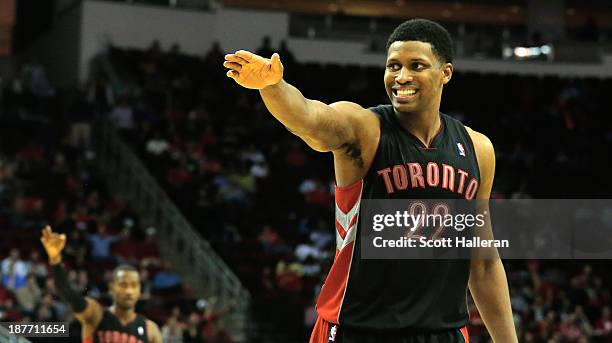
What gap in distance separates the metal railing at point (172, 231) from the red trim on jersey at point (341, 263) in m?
Answer: 9.98

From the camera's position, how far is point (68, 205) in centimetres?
1565

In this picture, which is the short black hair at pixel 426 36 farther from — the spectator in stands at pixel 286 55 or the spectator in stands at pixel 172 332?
the spectator in stands at pixel 286 55

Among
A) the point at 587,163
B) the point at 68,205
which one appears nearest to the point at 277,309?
the point at 68,205

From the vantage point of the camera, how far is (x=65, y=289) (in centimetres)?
689

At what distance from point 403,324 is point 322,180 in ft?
48.2

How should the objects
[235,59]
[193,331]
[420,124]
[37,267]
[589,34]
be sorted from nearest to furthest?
[235,59] < [420,124] < [193,331] < [37,267] < [589,34]

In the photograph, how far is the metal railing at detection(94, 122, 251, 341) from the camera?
14703mm

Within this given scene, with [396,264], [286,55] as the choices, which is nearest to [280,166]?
[286,55]

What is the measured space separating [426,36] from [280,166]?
14.9 metres

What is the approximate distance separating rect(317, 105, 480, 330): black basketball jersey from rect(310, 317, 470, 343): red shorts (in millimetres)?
37

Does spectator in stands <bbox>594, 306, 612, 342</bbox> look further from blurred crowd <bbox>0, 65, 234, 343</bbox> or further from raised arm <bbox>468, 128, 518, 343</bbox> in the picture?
raised arm <bbox>468, 128, 518, 343</bbox>

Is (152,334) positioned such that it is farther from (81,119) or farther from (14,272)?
(81,119)

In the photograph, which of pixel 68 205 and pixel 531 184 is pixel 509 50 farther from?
pixel 68 205

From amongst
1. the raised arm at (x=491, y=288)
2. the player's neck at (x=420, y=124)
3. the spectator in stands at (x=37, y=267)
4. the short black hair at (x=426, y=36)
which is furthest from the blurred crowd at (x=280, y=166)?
the short black hair at (x=426, y=36)
